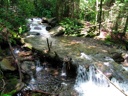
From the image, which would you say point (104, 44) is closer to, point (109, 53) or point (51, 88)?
point (109, 53)

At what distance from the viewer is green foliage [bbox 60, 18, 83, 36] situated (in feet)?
58.0

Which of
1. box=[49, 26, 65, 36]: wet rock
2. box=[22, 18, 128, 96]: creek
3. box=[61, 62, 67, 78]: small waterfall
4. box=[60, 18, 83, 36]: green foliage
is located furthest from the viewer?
box=[60, 18, 83, 36]: green foliage

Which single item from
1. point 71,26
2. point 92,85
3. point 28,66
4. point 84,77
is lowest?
point 92,85

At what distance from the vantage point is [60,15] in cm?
2028

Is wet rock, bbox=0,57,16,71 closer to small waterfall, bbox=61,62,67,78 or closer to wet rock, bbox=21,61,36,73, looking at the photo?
wet rock, bbox=21,61,36,73

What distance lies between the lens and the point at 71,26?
59.4ft

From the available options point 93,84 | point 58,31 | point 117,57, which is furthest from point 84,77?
point 58,31

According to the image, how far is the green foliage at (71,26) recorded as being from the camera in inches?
696

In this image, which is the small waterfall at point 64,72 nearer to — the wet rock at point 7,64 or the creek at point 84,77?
the creek at point 84,77

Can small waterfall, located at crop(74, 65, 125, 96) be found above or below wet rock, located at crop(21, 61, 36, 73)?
below

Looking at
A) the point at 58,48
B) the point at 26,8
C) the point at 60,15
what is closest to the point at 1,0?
the point at 26,8

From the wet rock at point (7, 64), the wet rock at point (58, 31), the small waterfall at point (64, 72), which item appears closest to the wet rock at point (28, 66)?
the wet rock at point (7, 64)

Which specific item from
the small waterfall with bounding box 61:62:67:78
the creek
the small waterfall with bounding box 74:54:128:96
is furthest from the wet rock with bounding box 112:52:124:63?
the small waterfall with bounding box 61:62:67:78

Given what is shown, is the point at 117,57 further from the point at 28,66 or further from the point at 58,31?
the point at 58,31
